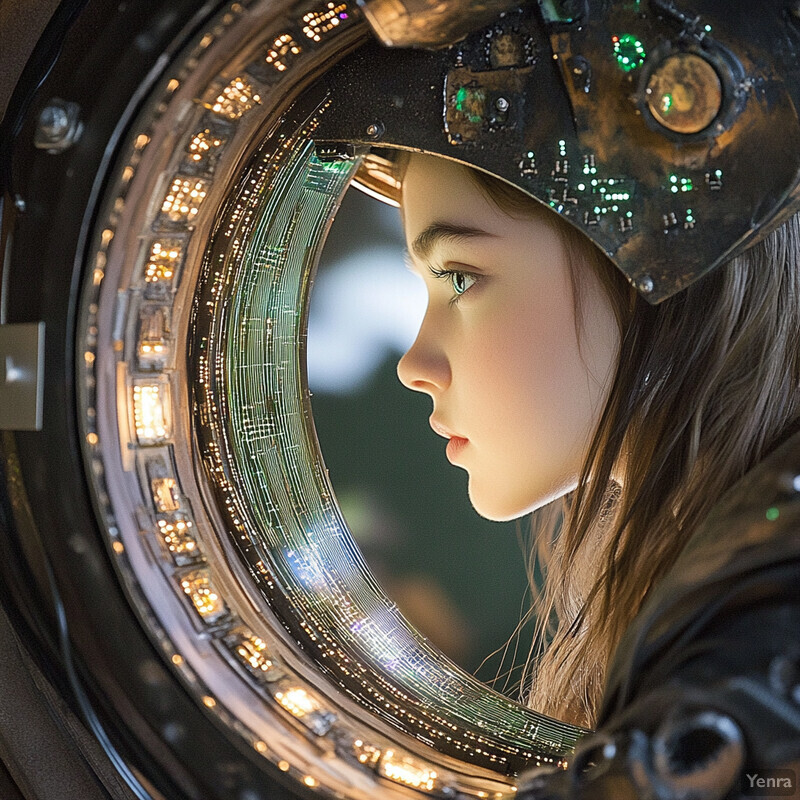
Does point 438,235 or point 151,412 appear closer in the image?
point 151,412

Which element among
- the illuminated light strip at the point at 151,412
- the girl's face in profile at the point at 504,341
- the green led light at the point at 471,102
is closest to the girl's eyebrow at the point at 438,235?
the girl's face in profile at the point at 504,341

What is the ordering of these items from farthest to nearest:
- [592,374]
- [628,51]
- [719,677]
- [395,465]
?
[395,465]
[592,374]
[628,51]
[719,677]

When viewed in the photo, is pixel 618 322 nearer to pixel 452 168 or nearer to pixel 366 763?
pixel 452 168

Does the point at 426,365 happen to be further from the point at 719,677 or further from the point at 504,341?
the point at 719,677

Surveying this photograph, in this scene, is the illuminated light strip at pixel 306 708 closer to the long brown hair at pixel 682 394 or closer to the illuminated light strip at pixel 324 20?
the long brown hair at pixel 682 394

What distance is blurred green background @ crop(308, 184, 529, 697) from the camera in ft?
2.67

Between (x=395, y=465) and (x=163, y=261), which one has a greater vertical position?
(x=163, y=261)

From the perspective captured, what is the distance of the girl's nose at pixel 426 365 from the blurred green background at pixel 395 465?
161 mm

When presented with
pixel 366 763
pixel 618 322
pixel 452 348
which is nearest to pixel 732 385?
pixel 618 322

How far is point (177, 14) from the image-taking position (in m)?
0.41

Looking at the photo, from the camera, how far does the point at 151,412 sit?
48 cm

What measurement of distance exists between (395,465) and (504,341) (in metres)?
0.27

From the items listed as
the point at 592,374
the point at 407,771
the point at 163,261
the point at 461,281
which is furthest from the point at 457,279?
the point at 407,771

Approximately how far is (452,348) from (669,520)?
201mm
